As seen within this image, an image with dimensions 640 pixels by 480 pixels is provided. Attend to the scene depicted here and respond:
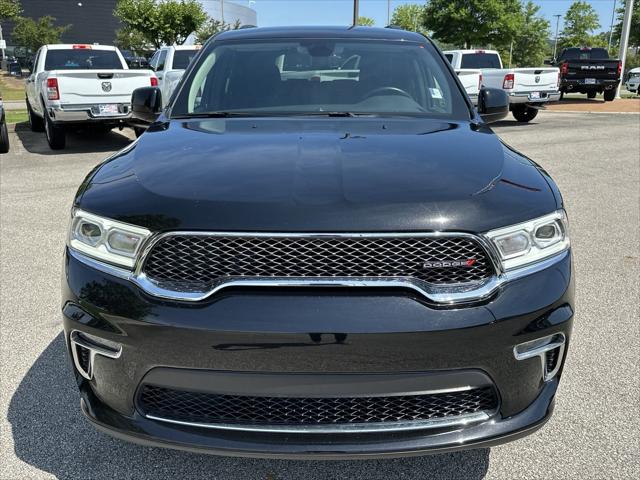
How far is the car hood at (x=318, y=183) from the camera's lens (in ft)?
6.50

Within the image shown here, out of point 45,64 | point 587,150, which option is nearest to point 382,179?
point 587,150

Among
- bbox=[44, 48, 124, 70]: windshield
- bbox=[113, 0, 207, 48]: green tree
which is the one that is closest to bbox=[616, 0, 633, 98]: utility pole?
bbox=[44, 48, 124, 70]: windshield

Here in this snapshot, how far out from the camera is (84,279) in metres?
2.12

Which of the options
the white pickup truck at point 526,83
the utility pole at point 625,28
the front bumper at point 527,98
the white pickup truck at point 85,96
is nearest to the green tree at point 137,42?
the utility pole at point 625,28

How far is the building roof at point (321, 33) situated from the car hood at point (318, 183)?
1275mm

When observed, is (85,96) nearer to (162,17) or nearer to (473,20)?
(473,20)

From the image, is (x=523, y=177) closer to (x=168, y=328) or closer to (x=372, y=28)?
(x=168, y=328)

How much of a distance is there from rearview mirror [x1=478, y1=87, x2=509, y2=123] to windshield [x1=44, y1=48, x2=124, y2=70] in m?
9.97

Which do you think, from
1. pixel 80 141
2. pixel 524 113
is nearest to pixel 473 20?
pixel 524 113

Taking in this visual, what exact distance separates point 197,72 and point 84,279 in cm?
190

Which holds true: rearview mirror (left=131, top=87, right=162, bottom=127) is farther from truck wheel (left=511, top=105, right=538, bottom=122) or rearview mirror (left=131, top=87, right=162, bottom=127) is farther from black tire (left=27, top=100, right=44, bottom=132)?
truck wheel (left=511, top=105, right=538, bottom=122)

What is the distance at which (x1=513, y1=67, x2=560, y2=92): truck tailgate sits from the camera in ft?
49.1

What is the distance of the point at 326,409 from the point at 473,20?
119ft

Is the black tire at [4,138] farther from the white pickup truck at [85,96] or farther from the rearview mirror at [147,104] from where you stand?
the rearview mirror at [147,104]
